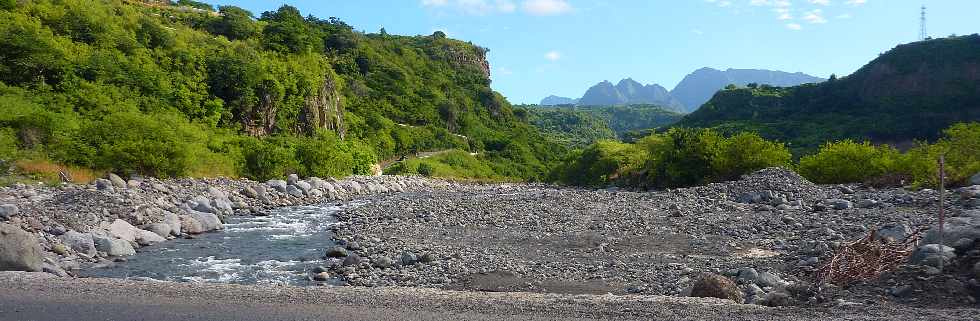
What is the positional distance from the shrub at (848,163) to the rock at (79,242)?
29793 mm

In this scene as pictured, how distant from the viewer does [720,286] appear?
346 inches

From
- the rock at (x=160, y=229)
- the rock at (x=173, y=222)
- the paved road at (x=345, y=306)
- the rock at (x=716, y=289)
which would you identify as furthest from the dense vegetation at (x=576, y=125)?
the paved road at (x=345, y=306)

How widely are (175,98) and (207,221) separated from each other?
782 inches

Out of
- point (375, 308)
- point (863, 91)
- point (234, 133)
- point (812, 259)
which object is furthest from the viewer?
point (863, 91)

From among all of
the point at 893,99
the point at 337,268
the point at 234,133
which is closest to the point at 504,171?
the point at 234,133

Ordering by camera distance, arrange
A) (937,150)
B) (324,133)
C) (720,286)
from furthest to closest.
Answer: (324,133) → (937,150) → (720,286)

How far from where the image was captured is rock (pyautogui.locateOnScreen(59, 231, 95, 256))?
504 inches

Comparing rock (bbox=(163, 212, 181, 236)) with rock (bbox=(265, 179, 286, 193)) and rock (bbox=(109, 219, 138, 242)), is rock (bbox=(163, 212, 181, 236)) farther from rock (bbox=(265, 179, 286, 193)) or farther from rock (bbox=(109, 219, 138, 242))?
rock (bbox=(265, 179, 286, 193))

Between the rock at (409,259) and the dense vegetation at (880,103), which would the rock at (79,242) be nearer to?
the rock at (409,259)

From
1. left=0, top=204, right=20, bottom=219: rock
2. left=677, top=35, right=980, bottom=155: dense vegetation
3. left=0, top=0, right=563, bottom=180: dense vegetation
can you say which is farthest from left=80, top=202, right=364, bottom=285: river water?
left=677, top=35, right=980, bottom=155: dense vegetation

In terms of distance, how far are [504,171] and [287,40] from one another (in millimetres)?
31250

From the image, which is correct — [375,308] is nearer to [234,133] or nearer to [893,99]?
[234,133]

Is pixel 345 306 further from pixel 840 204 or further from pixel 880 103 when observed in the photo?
pixel 880 103

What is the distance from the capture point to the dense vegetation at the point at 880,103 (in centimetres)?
5994
